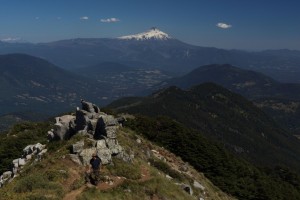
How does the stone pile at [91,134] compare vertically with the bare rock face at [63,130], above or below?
above

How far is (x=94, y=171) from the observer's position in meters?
52.0

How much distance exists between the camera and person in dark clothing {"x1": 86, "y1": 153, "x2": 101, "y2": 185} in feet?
168

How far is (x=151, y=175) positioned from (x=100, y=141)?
8956 mm

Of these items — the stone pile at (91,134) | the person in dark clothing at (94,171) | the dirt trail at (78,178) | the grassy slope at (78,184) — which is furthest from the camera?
the stone pile at (91,134)

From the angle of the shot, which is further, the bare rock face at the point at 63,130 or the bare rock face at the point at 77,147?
the bare rock face at the point at 63,130

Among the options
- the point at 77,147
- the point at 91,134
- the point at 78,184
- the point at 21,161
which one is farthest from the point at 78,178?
the point at 21,161

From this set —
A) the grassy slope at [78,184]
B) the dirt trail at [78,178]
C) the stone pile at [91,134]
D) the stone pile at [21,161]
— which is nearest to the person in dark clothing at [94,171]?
the dirt trail at [78,178]

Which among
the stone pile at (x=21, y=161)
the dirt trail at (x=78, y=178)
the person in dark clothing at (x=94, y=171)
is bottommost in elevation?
the stone pile at (x=21, y=161)

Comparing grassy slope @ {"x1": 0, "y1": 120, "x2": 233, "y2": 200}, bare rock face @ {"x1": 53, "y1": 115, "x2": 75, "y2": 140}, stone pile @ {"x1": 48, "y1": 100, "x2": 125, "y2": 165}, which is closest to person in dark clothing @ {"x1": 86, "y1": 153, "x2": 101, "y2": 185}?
grassy slope @ {"x1": 0, "y1": 120, "x2": 233, "y2": 200}

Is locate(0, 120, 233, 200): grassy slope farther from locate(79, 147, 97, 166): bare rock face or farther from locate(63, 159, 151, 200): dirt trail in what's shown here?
locate(79, 147, 97, 166): bare rock face

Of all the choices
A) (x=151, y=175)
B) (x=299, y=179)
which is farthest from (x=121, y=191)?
(x=299, y=179)

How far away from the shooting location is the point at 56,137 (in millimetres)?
76188

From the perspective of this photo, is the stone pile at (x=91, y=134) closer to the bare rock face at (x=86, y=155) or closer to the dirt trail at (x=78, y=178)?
the bare rock face at (x=86, y=155)

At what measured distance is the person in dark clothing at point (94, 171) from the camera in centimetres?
5112
